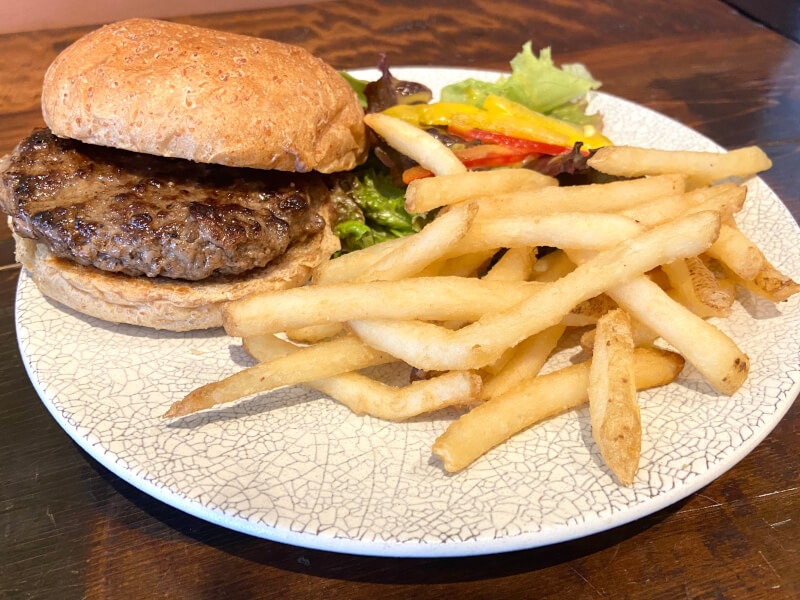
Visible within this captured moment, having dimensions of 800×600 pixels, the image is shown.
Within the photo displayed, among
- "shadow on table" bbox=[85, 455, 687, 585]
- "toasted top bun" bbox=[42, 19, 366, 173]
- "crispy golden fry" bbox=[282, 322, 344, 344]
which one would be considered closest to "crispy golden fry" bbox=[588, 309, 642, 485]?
"shadow on table" bbox=[85, 455, 687, 585]

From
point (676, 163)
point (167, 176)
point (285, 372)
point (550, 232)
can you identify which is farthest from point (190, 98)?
point (676, 163)

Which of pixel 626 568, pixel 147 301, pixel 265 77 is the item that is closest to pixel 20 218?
pixel 147 301

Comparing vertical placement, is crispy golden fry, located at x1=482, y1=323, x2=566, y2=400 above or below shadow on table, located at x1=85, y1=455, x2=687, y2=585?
above

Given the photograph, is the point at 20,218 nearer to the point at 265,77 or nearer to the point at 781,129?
the point at 265,77

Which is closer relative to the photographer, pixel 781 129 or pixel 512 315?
pixel 512 315

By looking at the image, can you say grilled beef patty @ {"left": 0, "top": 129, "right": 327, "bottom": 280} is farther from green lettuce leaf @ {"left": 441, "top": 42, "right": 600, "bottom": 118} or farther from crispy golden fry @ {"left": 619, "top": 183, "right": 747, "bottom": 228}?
green lettuce leaf @ {"left": 441, "top": 42, "right": 600, "bottom": 118}
